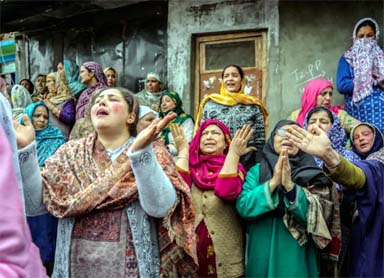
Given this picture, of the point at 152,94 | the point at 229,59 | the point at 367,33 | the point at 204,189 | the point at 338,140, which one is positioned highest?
the point at 367,33

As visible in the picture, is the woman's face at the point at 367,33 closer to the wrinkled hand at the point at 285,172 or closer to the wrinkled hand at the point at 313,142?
the wrinkled hand at the point at 285,172

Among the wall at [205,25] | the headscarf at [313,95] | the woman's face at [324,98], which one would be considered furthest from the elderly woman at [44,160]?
the woman's face at [324,98]

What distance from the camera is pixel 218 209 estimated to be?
11.6ft

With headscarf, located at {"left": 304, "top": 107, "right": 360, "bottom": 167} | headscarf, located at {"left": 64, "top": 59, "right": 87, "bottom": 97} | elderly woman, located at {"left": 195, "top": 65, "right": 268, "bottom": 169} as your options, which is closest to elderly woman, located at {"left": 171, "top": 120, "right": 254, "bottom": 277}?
headscarf, located at {"left": 304, "top": 107, "right": 360, "bottom": 167}

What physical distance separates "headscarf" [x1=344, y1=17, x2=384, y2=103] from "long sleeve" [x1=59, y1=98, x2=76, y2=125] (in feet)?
10.3

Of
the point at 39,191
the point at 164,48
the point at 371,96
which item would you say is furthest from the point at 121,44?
the point at 39,191

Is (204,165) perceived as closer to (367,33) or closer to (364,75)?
(364,75)

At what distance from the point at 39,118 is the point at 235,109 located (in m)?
1.91

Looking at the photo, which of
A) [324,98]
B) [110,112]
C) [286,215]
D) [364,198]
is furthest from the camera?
[324,98]

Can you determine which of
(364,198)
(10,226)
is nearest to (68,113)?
(364,198)

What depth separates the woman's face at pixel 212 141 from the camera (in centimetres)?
377

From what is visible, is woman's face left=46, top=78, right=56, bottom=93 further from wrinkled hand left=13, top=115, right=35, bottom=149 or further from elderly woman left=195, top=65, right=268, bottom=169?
wrinkled hand left=13, top=115, right=35, bottom=149

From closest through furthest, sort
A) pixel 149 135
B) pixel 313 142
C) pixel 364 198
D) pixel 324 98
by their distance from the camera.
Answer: pixel 149 135, pixel 313 142, pixel 364 198, pixel 324 98

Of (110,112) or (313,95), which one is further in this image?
(313,95)
